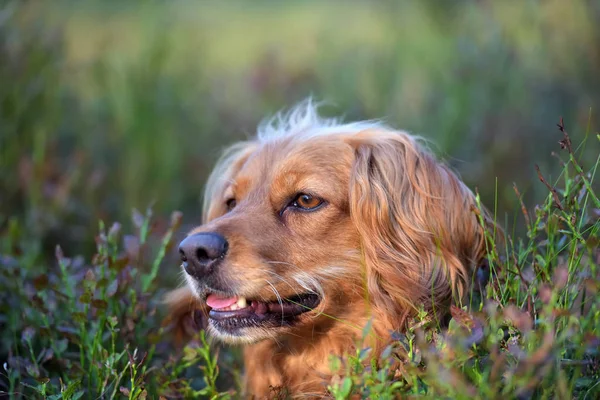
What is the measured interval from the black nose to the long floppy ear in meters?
0.59

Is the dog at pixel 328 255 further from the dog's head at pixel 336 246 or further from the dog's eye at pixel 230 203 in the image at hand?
the dog's eye at pixel 230 203

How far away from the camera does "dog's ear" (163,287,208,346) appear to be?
3242mm

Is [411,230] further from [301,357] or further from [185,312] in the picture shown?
[185,312]

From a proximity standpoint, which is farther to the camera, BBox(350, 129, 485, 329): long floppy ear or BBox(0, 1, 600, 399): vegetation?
BBox(0, 1, 600, 399): vegetation

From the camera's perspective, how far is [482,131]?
18.5ft

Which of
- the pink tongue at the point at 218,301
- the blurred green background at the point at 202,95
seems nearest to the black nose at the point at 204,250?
the pink tongue at the point at 218,301

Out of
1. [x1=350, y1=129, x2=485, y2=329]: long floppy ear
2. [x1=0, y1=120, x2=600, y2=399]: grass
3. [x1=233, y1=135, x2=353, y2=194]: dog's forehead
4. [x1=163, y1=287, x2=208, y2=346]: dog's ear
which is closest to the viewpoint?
[x1=0, y1=120, x2=600, y2=399]: grass

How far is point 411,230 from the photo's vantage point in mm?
2797

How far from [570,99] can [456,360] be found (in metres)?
5.05

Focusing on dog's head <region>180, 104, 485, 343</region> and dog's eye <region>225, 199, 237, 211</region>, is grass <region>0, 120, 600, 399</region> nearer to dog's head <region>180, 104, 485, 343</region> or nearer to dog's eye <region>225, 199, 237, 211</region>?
dog's head <region>180, 104, 485, 343</region>

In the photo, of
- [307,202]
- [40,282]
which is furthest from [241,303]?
[40,282]

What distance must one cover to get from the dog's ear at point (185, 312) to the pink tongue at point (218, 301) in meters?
0.42

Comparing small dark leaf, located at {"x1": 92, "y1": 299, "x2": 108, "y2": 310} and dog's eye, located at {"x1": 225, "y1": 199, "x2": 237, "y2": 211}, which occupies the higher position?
dog's eye, located at {"x1": 225, "y1": 199, "x2": 237, "y2": 211}

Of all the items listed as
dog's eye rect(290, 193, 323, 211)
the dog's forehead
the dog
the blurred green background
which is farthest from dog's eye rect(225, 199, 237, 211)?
the blurred green background
